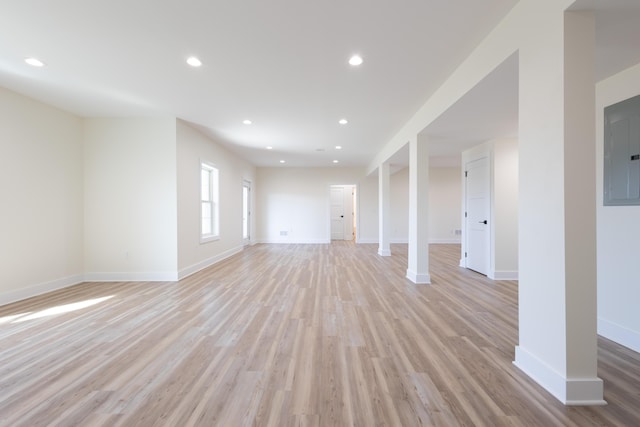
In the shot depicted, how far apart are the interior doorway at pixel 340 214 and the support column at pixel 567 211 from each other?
30.0 feet

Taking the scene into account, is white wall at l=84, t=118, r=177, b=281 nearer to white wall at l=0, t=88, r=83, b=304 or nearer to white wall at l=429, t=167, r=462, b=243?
white wall at l=0, t=88, r=83, b=304

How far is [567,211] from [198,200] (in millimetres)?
5199

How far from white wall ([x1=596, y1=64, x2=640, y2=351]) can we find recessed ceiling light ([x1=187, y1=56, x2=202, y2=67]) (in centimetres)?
379

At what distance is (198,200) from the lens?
17.1ft

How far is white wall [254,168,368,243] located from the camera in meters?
9.79

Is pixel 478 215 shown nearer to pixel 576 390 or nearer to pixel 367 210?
pixel 576 390

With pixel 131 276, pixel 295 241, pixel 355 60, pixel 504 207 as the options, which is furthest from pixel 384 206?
pixel 131 276

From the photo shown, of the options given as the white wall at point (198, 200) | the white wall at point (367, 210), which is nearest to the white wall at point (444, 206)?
the white wall at point (367, 210)

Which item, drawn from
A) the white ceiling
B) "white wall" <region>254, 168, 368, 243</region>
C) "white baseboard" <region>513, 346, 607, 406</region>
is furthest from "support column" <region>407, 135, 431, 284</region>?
"white wall" <region>254, 168, 368, 243</region>

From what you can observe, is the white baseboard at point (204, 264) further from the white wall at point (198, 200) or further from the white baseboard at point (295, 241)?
the white baseboard at point (295, 241)

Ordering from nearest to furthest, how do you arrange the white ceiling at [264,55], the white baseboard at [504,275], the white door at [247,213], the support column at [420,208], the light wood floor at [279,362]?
the light wood floor at [279,362] → the white ceiling at [264,55] → the support column at [420,208] → the white baseboard at [504,275] → the white door at [247,213]

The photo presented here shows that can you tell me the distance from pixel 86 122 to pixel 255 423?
17.2 ft

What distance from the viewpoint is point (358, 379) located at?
5.85ft

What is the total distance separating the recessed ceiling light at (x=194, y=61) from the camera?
2705mm
